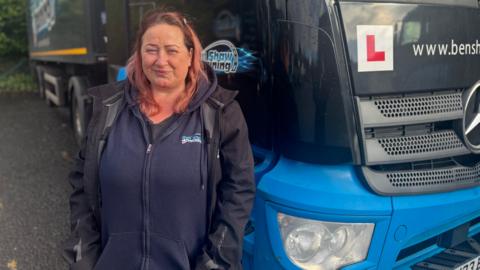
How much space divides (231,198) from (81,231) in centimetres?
68

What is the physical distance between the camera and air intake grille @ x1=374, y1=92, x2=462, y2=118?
1.94m

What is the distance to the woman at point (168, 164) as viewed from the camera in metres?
1.75

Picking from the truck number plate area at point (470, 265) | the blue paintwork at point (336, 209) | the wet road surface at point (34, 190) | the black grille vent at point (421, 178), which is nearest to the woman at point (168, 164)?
the blue paintwork at point (336, 209)

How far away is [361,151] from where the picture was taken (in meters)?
1.89

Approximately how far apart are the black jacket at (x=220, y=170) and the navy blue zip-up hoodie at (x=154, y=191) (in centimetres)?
4

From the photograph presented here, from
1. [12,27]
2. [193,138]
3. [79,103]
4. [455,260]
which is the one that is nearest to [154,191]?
[193,138]

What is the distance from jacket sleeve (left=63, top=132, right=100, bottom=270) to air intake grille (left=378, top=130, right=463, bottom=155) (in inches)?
51.3

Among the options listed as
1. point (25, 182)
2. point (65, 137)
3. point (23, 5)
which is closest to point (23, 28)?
point (23, 5)

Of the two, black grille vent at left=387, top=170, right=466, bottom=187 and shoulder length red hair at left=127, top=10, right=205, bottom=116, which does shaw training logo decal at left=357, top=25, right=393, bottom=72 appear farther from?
shoulder length red hair at left=127, top=10, right=205, bottom=116

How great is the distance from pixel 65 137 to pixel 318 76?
19.1 ft

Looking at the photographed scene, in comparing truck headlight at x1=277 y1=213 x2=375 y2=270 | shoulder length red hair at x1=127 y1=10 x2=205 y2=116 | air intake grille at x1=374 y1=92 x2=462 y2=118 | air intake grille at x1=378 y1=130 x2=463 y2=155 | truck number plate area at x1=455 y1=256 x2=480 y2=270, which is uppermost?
shoulder length red hair at x1=127 y1=10 x2=205 y2=116

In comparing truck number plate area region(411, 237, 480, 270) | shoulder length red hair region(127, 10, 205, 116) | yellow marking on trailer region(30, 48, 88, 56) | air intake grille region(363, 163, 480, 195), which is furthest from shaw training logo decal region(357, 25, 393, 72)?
yellow marking on trailer region(30, 48, 88, 56)

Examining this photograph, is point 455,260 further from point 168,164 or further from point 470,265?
point 168,164

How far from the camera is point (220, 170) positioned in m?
1.84
